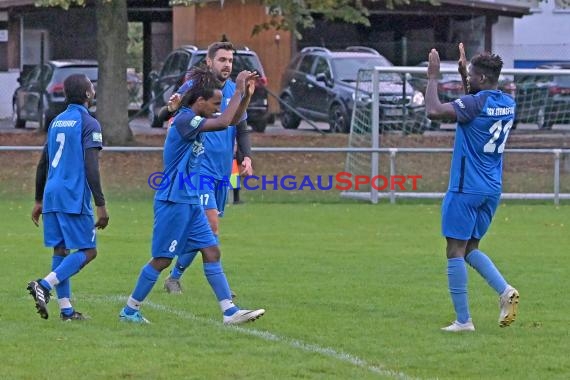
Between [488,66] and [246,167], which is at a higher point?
[488,66]

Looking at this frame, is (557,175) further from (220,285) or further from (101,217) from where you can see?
(101,217)

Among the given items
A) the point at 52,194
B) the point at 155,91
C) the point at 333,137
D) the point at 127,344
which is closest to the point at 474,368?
the point at 127,344

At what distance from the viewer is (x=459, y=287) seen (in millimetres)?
8695

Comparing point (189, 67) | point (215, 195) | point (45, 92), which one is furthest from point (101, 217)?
point (45, 92)

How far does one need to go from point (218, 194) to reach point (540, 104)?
13.7 meters

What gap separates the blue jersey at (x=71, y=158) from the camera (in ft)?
28.9

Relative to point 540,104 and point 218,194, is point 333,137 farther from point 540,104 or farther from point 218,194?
point 218,194

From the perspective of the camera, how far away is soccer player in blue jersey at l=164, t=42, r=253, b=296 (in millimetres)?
10102

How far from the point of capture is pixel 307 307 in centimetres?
988

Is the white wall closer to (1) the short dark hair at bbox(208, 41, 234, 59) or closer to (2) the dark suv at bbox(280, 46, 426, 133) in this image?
(2) the dark suv at bbox(280, 46, 426, 133)

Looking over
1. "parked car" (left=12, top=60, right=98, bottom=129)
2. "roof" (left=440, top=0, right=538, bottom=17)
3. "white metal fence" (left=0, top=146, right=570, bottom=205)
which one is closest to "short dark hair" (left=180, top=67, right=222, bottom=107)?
"white metal fence" (left=0, top=146, right=570, bottom=205)

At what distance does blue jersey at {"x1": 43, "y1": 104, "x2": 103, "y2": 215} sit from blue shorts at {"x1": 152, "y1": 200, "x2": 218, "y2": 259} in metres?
0.52

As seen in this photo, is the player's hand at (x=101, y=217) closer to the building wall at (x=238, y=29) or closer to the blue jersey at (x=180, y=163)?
the blue jersey at (x=180, y=163)

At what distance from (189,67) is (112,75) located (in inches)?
78.7
